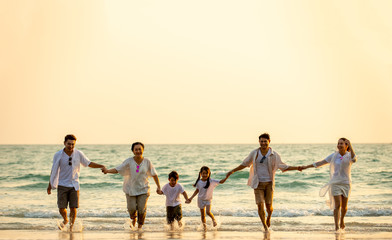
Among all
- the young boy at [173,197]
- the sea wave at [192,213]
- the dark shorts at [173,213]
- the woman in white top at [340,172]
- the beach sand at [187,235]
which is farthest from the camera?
the sea wave at [192,213]

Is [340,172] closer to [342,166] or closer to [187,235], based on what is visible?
[342,166]

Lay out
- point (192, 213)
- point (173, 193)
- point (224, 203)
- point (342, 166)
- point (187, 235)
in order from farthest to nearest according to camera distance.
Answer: point (224, 203), point (192, 213), point (173, 193), point (342, 166), point (187, 235)

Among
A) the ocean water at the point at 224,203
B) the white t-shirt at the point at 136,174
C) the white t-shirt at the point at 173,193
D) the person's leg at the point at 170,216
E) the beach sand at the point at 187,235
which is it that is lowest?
the ocean water at the point at 224,203

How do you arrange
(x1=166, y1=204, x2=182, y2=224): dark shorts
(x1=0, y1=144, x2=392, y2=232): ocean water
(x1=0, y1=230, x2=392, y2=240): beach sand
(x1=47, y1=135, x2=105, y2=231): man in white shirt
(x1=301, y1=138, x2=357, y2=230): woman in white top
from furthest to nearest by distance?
1. (x1=0, y1=144, x2=392, y2=232): ocean water
2. (x1=166, y1=204, x2=182, y2=224): dark shorts
3. (x1=301, y1=138, x2=357, y2=230): woman in white top
4. (x1=47, y1=135, x2=105, y2=231): man in white shirt
5. (x1=0, y1=230, x2=392, y2=240): beach sand

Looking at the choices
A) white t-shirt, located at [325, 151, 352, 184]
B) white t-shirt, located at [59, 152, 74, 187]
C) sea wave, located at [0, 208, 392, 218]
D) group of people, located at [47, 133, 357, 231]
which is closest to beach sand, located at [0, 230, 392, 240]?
group of people, located at [47, 133, 357, 231]

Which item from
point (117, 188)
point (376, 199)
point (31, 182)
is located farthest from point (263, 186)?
point (31, 182)

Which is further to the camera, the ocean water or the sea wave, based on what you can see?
the sea wave

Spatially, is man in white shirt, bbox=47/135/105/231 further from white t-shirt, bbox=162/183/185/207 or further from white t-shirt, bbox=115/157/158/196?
white t-shirt, bbox=162/183/185/207

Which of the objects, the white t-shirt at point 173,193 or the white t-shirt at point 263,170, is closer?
the white t-shirt at point 263,170

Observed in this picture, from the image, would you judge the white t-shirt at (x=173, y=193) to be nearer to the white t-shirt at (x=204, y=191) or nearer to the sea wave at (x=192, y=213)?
the white t-shirt at (x=204, y=191)

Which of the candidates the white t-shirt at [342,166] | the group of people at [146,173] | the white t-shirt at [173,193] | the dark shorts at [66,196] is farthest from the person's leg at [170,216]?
the white t-shirt at [342,166]

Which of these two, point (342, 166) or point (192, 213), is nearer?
point (342, 166)

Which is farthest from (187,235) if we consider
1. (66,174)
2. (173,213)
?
(66,174)

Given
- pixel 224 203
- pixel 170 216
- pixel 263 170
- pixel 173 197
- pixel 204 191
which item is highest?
pixel 263 170
